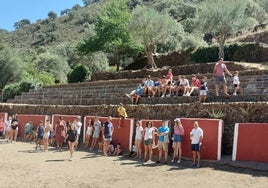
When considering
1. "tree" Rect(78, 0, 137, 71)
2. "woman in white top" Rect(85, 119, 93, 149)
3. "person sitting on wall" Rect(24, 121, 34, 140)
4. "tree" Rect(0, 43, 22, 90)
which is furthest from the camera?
"tree" Rect(0, 43, 22, 90)

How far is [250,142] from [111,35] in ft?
103

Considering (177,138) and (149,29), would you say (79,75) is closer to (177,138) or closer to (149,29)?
(149,29)


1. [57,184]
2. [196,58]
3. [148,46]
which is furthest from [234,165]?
[148,46]

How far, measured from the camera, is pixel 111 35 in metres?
45.9

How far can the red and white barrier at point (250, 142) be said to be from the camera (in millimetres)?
15812

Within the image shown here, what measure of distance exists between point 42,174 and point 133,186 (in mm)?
3998

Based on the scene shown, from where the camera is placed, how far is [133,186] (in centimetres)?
1396

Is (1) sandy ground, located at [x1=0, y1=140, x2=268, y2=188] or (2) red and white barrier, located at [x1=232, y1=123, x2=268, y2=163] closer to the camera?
(1) sandy ground, located at [x1=0, y1=140, x2=268, y2=188]

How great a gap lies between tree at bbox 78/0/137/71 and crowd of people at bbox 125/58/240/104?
21549 mm

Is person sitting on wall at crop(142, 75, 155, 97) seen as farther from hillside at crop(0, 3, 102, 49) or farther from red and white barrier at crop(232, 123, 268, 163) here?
hillside at crop(0, 3, 102, 49)

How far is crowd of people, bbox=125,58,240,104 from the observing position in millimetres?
19750

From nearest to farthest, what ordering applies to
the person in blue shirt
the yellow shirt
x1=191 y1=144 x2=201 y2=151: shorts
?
x1=191 y1=144 x2=201 y2=151: shorts → the person in blue shirt → the yellow shirt

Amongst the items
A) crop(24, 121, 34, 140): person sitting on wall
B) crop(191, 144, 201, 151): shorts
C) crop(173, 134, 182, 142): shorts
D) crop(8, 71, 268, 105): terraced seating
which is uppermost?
crop(8, 71, 268, 105): terraced seating

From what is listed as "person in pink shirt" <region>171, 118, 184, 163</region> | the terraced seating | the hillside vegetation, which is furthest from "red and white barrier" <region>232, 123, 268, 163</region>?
the hillside vegetation
